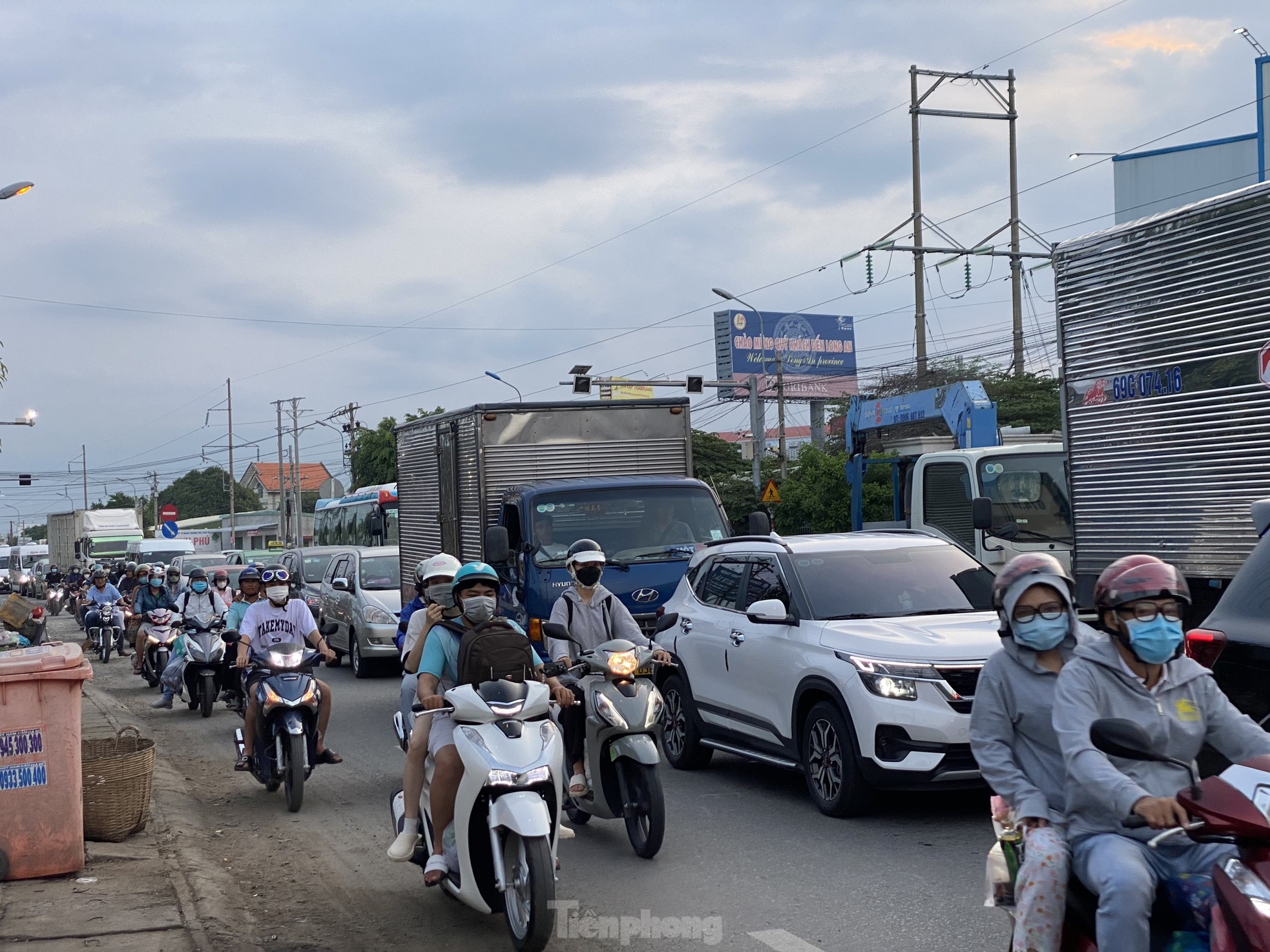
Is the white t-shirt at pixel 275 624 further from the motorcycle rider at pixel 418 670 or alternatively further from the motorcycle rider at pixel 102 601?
the motorcycle rider at pixel 102 601

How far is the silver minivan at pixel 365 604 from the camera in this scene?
18.7 metres

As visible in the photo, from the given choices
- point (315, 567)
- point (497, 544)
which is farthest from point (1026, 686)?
point (315, 567)

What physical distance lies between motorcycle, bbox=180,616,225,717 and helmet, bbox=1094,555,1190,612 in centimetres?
1243

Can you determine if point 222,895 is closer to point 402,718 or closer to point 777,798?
point 402,718

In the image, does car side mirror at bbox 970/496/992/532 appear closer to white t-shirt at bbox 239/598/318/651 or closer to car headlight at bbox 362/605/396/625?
white t-shirt at bbox 239/598/318/651

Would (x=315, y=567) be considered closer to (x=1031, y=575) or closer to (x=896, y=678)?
(x=896, y=678)

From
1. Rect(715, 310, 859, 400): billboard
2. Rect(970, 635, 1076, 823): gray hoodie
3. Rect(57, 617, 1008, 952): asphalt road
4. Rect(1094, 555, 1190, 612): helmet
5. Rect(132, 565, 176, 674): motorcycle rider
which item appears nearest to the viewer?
Rect(1094, 555, 1190, 612): helmet

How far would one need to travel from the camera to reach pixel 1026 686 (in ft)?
13.9

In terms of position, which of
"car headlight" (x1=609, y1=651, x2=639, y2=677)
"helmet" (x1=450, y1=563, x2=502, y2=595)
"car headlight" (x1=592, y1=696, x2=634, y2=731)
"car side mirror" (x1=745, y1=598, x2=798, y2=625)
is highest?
"helmet" (x1=450, y1=563, x2=502, y2=595)

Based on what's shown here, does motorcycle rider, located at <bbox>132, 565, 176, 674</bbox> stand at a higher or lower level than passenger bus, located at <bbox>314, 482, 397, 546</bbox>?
lower

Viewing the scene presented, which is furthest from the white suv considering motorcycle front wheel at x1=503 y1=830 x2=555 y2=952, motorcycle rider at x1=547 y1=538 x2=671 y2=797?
motorcycle front wheel at x1=503 y1=830 x2=555 y2=952

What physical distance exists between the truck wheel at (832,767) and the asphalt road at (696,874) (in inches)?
4.1

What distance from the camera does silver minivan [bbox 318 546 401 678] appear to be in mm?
18688

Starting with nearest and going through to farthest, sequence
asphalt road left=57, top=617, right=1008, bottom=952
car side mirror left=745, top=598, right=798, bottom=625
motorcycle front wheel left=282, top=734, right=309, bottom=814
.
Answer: asphalt road left=57, top=617, right=1008, bottom=952 < car side mirror left=745, top=598, right=798, bottom=625 < motorcycle front wheel left=282, top=734, right=309, bottom=814
